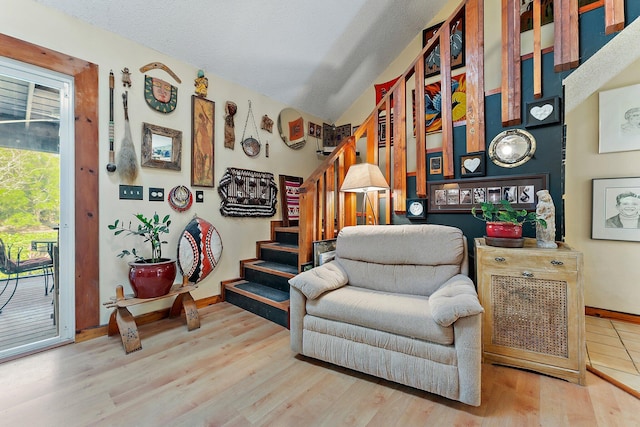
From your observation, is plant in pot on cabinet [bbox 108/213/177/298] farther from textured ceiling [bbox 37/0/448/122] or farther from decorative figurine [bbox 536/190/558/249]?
decorative figurine [bbox 536/190/558/249]

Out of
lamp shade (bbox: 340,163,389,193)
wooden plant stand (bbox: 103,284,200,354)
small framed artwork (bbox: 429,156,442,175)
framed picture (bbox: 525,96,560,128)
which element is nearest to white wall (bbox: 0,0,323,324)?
wooden plant stand (bbox: 103,284,200,354)

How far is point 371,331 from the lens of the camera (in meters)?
1.65

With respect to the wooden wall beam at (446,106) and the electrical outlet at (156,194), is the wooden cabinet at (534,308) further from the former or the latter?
the electrical outlet at (156,194)

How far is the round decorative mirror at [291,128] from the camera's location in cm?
369

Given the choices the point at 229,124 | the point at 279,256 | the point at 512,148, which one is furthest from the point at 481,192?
the point at 229,124

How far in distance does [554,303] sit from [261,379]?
6.18ft

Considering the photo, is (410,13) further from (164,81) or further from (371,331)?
(371,331)

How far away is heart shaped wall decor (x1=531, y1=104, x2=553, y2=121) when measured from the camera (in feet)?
6.37

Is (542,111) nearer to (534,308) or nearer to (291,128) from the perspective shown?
(534,308)

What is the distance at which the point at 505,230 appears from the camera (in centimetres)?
180

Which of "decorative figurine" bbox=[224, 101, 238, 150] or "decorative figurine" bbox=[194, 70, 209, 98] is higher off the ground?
"decorative figurine" bbox=[194, 70, 209, 98]

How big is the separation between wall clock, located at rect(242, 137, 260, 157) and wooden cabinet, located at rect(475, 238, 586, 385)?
105 inches

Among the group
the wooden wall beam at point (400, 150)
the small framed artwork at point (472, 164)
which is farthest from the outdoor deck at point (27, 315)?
the small framed artwork at point (472, 164)

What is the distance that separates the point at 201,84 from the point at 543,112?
10.3ft
